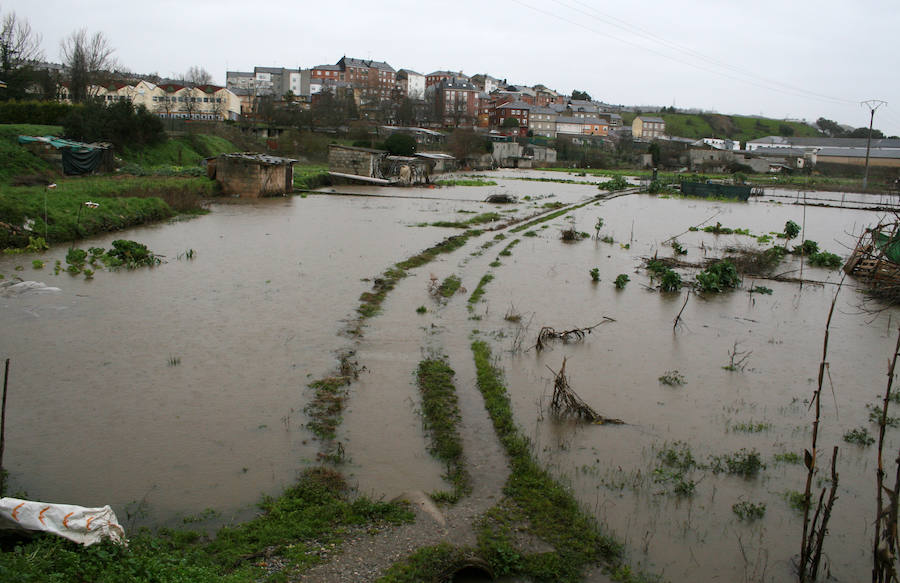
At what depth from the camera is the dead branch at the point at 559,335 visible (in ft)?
39.7

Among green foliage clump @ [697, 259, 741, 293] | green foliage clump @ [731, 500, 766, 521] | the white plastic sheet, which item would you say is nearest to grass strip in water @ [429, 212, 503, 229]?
green foliage clump @ [697, 259, 741, 293]

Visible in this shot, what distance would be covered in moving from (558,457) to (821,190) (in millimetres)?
66887

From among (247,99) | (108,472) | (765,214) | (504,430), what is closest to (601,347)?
(504,430)

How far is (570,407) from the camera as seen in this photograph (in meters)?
9.39

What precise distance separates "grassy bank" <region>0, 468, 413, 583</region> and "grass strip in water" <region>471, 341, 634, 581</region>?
3.16ft

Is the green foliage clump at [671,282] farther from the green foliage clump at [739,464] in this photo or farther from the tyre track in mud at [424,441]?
the green foliage clump at [739,464]

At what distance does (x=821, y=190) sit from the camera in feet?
210

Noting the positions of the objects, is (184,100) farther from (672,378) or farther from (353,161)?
(672,378)

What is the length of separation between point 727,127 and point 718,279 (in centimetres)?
14500

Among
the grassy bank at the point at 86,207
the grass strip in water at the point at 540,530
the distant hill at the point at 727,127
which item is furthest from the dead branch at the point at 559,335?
the distant hill at the point at 727,127

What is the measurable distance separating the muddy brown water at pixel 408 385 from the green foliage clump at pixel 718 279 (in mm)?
454

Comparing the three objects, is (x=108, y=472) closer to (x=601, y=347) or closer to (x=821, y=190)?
(x=601, y=347)

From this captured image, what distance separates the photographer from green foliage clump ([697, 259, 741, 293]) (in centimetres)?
1770

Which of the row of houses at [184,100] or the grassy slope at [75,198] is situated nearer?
the grassy slope at [75,198]
